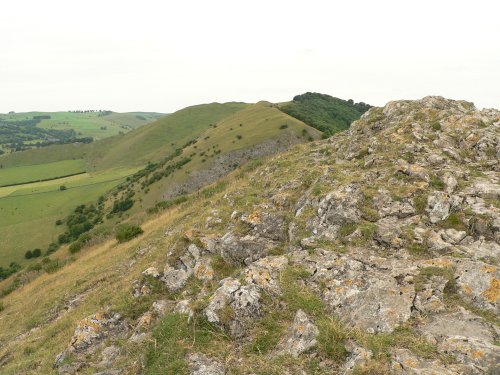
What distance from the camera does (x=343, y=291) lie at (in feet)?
40.1

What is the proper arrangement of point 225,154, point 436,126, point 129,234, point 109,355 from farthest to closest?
1. point 225,154
2. point 129,234
3. point 436,126
4. point 109,355

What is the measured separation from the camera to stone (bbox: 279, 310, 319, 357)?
1033 centimetres

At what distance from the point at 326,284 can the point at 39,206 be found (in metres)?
147

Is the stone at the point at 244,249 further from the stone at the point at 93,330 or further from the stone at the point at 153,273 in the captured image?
the stone at the point at 93,330

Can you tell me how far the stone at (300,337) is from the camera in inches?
407

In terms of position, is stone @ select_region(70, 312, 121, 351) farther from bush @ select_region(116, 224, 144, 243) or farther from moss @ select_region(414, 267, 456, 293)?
bush @ select_region(116, 224, 144, 243)

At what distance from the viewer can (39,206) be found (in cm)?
13200

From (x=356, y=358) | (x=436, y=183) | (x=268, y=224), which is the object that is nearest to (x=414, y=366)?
(x=356, y=358)

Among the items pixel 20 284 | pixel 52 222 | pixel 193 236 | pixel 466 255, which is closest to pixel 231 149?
pixel 52 222

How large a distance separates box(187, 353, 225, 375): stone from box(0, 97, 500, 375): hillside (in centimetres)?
3

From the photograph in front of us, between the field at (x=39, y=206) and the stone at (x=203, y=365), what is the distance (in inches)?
3740

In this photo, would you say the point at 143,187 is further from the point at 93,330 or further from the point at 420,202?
the point at 420,202

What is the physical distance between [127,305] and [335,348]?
11197mm

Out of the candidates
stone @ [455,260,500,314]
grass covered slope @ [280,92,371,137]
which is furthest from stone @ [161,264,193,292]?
grass covered slope @ [280,92,371,137]
